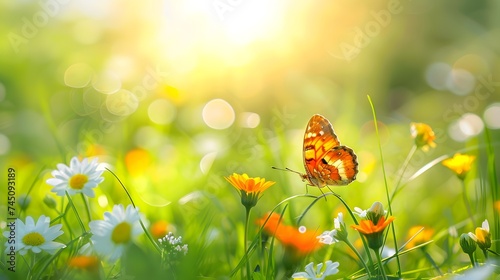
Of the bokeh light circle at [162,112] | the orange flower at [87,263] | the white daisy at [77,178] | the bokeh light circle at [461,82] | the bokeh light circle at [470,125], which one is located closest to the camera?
the orange flower at [87,263]

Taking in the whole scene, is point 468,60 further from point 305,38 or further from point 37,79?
point 37,79

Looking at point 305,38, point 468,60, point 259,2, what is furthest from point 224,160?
point 468,60

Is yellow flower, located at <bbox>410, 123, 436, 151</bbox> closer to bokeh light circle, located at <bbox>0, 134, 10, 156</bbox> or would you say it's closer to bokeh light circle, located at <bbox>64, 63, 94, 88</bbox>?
bokeh light circle, located at <bbox>0, 134, 10, 156</bbox>

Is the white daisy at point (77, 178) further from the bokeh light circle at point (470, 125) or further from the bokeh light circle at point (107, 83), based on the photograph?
the bokeh light circle at point (107, 83)

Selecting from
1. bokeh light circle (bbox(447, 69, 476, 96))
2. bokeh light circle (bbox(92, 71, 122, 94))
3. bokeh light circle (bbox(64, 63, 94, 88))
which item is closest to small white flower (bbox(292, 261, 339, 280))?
bokeh light circle (bbox(92, 71, 122, 94))

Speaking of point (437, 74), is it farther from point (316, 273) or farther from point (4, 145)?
point (316, 273)

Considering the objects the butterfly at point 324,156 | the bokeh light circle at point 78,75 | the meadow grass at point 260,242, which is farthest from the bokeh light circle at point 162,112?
the butterfly at point 324,156
